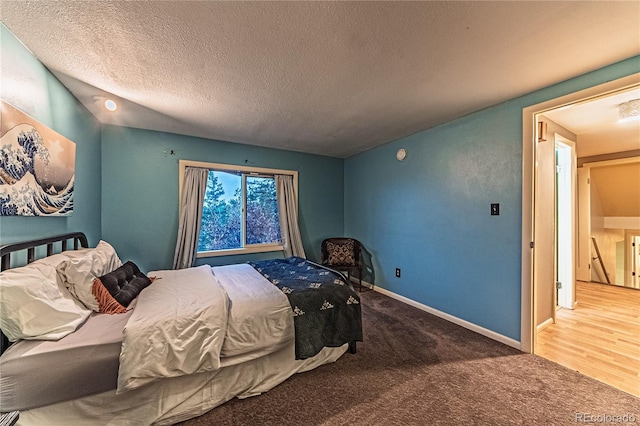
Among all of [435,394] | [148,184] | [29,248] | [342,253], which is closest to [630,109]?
[435,394]

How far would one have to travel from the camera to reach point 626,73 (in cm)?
171

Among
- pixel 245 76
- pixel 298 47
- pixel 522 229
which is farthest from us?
pixel 522 229

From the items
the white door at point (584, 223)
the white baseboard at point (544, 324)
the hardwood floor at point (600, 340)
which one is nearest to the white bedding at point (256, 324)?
the hardwood floor at point (600, 340)

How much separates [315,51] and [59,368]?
2.37 metres

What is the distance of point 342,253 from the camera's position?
13.5 feet

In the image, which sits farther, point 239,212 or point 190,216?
point 239,212

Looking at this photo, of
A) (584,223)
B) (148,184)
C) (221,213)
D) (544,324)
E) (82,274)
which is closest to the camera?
→ (82,274)

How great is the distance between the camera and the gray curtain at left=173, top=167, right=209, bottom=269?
3.22 m

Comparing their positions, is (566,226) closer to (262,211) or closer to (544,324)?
(544,324)

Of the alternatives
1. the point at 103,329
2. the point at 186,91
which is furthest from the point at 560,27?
the point at 103,329

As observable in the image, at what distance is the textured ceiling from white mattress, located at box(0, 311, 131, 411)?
1808mm

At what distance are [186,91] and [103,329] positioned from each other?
1928 millimetres

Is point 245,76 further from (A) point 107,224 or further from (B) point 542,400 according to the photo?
(B) point 542,400

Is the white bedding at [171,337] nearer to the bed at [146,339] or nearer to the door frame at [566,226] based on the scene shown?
the bed at [146,339]
